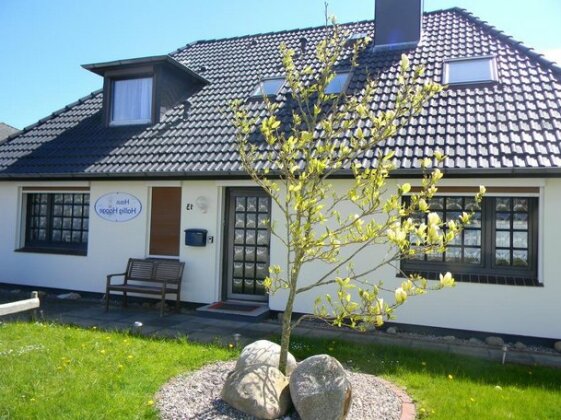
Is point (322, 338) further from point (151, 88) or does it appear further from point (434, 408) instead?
→ point (151, 88)

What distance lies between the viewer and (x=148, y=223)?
31.7 feet

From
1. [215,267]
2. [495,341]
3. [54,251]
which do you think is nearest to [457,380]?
[495,341]

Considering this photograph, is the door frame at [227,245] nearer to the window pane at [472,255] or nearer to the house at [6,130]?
the window pane at [472,255]

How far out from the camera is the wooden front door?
9453mm

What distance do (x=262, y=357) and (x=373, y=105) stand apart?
6.32 metres

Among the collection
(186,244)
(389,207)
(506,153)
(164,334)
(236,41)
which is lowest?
(164,334)

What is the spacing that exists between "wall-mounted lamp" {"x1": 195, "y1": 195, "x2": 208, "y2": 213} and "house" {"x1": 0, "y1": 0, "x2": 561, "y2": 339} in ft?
0.10

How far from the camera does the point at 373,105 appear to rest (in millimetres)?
9258

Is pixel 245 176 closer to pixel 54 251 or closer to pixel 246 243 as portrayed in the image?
pixel 246 243

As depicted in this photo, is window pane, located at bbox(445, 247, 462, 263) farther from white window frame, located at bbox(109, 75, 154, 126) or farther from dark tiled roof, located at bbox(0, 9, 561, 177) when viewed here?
white window frame, located at bbox(109, 75, 154, 126)

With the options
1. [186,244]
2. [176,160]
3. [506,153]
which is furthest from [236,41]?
[506,153]

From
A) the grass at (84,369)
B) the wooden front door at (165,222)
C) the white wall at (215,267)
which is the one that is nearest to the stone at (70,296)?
the white wall at (215,267)

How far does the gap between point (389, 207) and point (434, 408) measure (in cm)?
214

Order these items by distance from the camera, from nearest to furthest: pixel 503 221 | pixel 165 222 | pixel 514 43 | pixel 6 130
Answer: pixel 503 221
pixel 165 222
pixel 514 43
pixel 6 130
